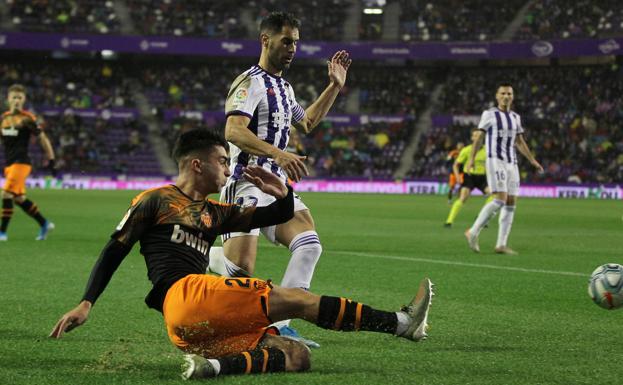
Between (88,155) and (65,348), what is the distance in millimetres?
38584

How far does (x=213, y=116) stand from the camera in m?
46.1

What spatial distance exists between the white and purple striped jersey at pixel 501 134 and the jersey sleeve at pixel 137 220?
369 inches

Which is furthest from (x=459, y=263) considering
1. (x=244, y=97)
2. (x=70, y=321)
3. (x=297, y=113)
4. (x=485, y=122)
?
(x=70, y=321)

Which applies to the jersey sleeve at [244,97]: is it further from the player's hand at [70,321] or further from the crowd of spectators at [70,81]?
the crowd of spectators at [70,81]

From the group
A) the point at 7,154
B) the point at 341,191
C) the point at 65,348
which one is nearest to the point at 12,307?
the point at 65,348

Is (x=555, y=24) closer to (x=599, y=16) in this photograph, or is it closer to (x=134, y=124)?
(x=599, y=16)

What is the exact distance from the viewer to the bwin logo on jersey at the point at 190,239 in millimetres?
4703

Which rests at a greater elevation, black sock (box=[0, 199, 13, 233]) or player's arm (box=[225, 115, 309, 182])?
player's arm (box=[225, 115, 309, 182])

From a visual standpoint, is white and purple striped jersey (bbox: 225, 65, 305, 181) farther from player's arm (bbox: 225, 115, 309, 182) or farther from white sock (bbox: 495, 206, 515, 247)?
white sock (bbox: 495, 206, 515, 247)

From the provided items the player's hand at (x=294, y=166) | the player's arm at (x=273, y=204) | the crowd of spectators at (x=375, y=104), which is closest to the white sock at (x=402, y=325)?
the player's arm at (x=273, y=204)

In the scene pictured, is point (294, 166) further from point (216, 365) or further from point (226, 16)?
point (226, 16)

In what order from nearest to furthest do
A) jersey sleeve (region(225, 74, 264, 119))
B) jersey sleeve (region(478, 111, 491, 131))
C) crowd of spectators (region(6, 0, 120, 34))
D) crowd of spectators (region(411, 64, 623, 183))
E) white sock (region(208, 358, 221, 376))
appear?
white sock (region(208, 358, 221, 376)), jersey sleeve (region(225, 74, 264, 119)), jersey sleeve (region(478, 111, 491, 131)), crowd of spectators (region(411, 64, 623, 183)), crowd of spectators (region(6, 0, 120, 34))

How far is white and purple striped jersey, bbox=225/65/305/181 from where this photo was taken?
5.73m

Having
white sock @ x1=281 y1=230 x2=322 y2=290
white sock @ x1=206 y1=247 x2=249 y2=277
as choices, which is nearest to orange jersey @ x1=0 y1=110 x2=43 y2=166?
white sock @ x1=206 y1=247 x2=249 y2=277
